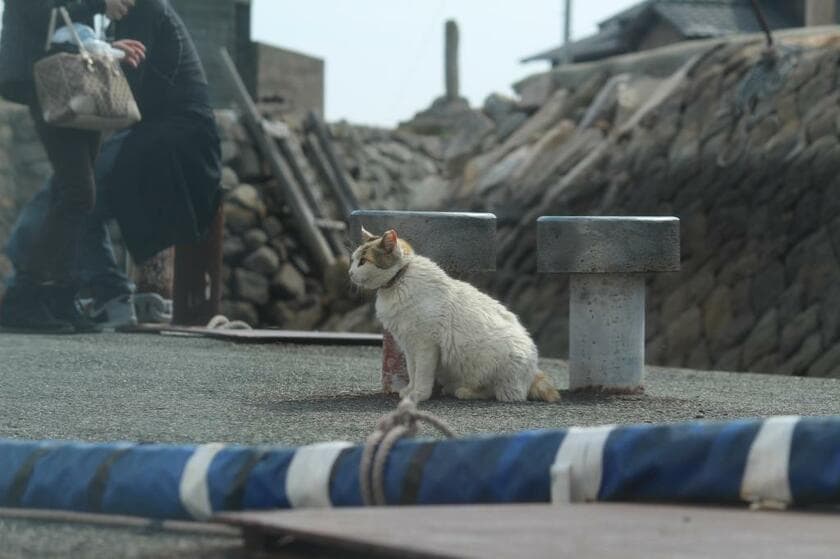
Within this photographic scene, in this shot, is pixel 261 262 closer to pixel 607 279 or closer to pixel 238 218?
pixel 238 218

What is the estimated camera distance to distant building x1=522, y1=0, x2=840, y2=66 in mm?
27125

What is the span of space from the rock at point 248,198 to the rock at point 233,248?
413 mm

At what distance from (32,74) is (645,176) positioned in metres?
6.65

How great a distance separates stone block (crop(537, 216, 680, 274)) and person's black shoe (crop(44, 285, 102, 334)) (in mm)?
3611

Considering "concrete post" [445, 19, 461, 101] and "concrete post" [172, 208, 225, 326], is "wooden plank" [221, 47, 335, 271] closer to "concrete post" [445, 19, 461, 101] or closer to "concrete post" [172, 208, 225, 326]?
"concrete post" [172, 208, 225, 326]

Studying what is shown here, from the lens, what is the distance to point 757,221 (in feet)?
41.0

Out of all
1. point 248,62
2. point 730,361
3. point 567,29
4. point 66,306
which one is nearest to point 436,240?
point 66,306

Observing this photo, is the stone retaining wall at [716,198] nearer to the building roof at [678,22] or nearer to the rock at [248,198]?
the rock at [248,198]

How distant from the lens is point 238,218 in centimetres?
1716

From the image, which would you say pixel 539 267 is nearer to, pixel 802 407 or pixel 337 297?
pixel 802 407

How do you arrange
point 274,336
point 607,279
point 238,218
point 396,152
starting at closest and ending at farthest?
1. point 607,279
2. point 274,336
3. point 238,218
4. point 396,152

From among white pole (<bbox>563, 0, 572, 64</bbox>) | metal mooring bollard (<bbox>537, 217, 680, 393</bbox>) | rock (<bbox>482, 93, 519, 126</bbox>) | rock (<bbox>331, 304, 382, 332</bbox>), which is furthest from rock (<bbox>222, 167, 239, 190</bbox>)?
white pole (<bbox>563, 0, 572, 64</bbox>)

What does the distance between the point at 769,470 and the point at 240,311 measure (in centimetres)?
1385

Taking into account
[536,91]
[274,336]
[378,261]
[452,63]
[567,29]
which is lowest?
[274,336]
